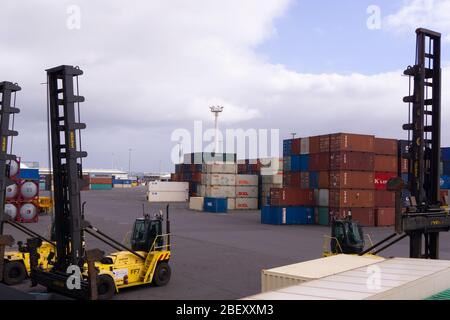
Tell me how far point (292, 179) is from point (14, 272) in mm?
28617

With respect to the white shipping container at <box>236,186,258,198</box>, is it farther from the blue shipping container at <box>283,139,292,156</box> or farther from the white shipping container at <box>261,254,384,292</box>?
the white shipping container at <box>261,254,384,292</box>

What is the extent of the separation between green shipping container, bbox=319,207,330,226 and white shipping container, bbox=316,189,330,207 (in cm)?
35

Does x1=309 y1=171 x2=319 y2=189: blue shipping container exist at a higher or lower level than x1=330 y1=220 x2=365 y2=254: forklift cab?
higher

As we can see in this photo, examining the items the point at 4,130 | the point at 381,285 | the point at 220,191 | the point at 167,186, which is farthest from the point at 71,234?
the point at 167,186

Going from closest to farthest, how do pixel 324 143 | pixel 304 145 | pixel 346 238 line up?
1. pixel 346 238
2. pixel 324 143
3. pixel 304 145

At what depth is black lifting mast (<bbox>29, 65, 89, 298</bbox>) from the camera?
12148 mm

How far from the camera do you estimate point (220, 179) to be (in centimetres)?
5509

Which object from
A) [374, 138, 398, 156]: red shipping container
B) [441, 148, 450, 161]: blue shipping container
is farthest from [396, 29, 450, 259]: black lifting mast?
[441, 148, 450, 161]: blue shipping container

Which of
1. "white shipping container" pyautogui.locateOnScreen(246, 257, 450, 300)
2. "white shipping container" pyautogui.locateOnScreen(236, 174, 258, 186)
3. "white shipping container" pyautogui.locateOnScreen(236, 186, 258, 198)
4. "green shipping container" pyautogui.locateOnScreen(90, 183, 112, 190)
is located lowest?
"green shipping container" pyautogui.locateOnScreen(90, 183, 112, 190)

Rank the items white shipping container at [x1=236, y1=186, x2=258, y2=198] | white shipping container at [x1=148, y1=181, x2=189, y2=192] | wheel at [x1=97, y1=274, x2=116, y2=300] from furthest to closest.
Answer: white shipping container at [x1=148, y1=181, x2=189, y2=192] < white shipping container at [x1=236, y1=186, x2=258, y2=198] < wheel at [x1=97, y1=274, x2=116, y2=300]

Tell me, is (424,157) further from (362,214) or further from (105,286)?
(362,214)

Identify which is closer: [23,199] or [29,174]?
[23,199]

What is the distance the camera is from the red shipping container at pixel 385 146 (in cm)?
3766
